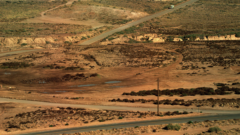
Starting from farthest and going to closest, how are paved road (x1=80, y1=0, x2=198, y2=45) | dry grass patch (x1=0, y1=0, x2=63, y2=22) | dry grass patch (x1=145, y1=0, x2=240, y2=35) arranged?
dry grass patch (x1=0, y1=0, x2=63, y2=22) < dry grass patch (x1=145, y1=0, x2=240, y2=35) < paved road (x1=80, y1=0, x2=198, y2=45)

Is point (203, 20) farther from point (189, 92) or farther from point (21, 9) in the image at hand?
point (21, 9)

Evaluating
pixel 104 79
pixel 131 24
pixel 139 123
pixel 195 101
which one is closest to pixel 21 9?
pixel 131 24

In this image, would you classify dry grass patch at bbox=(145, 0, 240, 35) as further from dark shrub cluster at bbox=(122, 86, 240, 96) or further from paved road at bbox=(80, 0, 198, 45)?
dark shrub cluster at bbox=(122, 86, 240, 96)

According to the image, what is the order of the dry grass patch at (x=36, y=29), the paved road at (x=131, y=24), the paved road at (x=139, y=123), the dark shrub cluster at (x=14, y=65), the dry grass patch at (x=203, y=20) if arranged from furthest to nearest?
the dry grass patch at (x=203, y=20) → the dry grass patch at (x=36, y=29) → the paved road at (x=131, y=24) → the dark shrub cluster at (x=14, y=65) → the paved road at (x=139, y=123)

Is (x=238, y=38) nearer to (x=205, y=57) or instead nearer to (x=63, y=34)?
(x=205, y=57)

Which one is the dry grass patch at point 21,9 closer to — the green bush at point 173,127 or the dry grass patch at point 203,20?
the dry grass patch at point 203,20

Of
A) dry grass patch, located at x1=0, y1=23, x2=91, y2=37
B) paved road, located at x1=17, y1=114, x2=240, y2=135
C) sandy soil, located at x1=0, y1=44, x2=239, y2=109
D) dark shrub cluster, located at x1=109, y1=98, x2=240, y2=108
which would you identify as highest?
dry grass patch, located at x1=0, y1=23, x2=91, y2=37

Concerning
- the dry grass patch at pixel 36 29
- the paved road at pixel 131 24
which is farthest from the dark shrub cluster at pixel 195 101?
the dry grass patch at pixel 36 29

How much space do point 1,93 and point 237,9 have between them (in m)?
89.0

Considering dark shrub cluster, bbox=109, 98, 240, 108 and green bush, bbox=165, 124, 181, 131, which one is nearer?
green bush, bbox=165, 124, 181, 131

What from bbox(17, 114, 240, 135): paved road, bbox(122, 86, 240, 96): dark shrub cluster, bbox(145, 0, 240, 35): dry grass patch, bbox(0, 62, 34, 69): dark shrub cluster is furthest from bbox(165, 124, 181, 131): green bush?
bbox(145, 0, 240, 35): dry grass patch

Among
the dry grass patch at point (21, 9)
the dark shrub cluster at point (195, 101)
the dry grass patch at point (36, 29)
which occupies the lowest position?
the dark shrub cluster at point (195, 101)

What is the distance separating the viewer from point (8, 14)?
3634 inches

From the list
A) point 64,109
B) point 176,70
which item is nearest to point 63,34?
point 176,70
